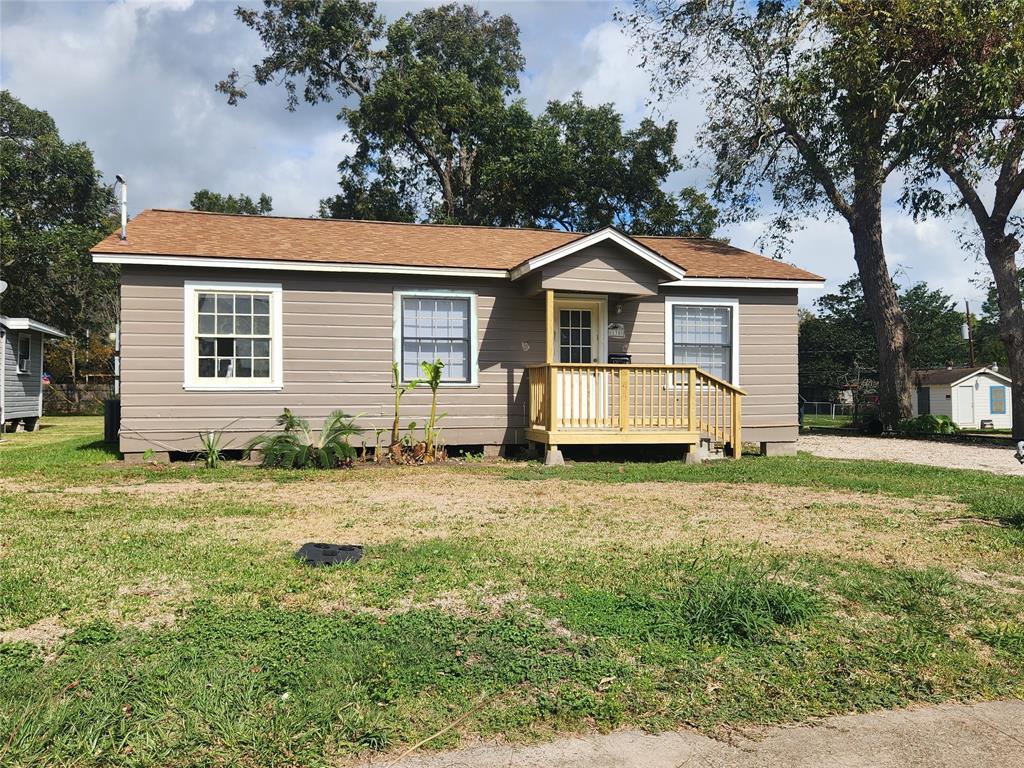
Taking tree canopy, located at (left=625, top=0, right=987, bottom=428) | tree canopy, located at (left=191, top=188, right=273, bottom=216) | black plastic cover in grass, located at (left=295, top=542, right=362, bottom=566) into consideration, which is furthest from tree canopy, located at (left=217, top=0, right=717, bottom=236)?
black plastic cover in grass, located at (left=295, top=542, right=362, bottom=566)

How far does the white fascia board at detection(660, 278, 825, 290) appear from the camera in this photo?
41.7 ft

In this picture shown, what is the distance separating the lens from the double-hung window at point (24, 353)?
61.4 feet

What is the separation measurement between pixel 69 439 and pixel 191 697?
14.6 metres

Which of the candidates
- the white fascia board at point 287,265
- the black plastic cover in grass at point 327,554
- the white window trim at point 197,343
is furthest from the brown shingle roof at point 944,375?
the black plastic cover in grass at point 327,554

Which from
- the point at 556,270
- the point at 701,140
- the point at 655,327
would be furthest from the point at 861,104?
the point at 556,270

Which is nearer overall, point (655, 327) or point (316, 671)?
point (316, 671)

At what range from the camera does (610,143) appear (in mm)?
25766

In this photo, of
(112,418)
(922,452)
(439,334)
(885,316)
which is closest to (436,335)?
(439,334)

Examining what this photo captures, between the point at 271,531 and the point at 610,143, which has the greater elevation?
the point at 610,143

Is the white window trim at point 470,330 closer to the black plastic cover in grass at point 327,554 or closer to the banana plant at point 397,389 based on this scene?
the banana plant at point 397,389

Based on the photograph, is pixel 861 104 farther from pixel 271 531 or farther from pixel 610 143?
pixel 271 531

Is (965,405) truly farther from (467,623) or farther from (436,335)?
(467,623)

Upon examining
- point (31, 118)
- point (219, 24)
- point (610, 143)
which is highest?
point (219, 24)

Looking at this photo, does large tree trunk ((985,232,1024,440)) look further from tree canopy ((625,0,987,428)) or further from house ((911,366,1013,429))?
house ((911,366,1013,429))
